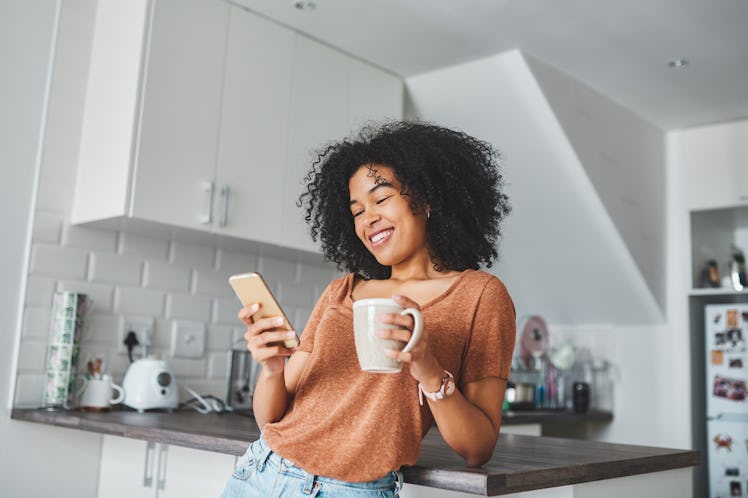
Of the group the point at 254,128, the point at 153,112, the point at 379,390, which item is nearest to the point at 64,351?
the point at 153,112

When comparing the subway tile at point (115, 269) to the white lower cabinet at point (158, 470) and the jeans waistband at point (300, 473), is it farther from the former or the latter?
the jeans waistband at point (300, 473)

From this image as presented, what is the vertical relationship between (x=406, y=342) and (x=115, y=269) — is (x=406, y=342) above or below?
below

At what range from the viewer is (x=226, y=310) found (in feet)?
10.0

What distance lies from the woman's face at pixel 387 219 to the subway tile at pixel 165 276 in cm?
161

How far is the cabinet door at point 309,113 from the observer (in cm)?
289

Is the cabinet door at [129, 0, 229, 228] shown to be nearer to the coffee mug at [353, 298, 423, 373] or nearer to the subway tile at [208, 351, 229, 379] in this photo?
the subway tile at [208, 351, 229, 379]

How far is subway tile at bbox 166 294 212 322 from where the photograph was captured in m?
2.87

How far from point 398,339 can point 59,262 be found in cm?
184

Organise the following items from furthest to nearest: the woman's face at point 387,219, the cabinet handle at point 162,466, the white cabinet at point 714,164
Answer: the white cabinet at point 714,164
the cabinet handle at point 162,466
the woman's face at point 387,219

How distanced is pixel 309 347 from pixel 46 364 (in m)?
1.44

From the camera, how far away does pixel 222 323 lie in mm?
3045

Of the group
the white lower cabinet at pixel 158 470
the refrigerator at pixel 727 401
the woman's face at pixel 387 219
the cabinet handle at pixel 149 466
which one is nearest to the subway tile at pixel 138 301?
the white lower cabinet at pixel 158 470

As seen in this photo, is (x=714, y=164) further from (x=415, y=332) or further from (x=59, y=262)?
(x=415, y=332)

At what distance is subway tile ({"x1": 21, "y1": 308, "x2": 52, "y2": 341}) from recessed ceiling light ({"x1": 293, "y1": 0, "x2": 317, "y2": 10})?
135 centimetres
